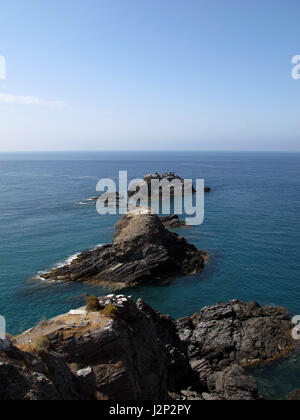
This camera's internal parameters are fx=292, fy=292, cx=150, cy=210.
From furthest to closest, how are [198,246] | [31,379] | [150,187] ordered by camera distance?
[150,187] < [198,246] < [31,379]

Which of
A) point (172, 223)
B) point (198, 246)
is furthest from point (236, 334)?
point (172, 223)

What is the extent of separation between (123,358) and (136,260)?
101 feet

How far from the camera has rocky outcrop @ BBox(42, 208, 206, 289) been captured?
44531mm

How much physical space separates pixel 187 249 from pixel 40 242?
96.6ft

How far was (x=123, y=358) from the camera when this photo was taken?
15.8 metres

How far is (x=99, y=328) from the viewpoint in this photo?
1647 centimetres

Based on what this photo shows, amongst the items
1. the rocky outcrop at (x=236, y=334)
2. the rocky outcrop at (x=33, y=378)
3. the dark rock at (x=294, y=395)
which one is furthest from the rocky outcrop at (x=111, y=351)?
the dark rock at (x=294, y=395)

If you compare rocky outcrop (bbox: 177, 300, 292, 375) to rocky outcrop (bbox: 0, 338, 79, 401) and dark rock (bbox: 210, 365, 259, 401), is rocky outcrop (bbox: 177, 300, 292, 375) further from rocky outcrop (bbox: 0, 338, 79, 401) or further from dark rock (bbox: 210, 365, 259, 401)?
rocky outcrop (bbox: 0, 338, 79, 401)

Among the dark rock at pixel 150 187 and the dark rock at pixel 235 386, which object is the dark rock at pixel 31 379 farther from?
the dark rock at pixel 150 187

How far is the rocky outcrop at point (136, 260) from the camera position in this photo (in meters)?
44.5

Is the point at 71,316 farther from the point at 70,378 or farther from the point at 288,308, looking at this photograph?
the point at 288,308

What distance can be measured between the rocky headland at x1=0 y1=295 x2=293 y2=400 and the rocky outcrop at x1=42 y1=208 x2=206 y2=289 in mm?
16498

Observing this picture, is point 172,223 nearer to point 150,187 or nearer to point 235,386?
point 150,187
